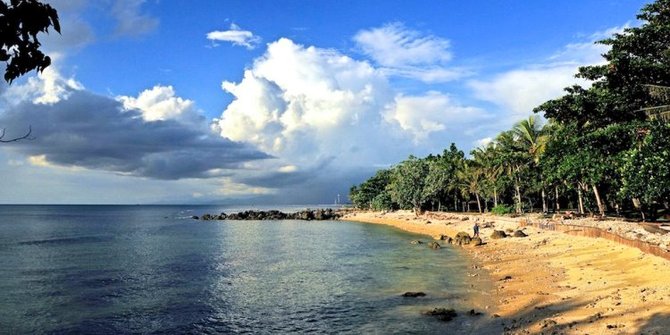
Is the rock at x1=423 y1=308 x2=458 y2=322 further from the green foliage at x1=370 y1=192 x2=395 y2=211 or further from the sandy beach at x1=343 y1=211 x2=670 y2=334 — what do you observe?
the green foliage at x1=370 y1=192 x2=395 y2=211

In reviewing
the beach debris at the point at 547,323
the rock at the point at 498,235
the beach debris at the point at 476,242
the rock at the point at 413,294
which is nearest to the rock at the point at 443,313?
the rock at the point at 413,294

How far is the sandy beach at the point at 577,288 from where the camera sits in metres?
16.2

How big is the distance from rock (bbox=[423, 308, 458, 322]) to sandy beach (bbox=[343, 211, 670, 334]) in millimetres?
1529

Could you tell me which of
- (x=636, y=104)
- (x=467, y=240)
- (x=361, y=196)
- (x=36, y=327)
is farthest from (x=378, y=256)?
(x=361, y=196)

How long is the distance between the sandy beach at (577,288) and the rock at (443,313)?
5.02ft

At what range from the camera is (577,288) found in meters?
22.5

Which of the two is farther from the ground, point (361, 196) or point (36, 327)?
point (361, 196)

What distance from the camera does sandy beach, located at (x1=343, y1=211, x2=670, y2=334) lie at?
16188 millimetres

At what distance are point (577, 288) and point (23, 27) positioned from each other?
24515mm

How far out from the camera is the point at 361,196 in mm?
157125

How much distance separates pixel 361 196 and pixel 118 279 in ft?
412

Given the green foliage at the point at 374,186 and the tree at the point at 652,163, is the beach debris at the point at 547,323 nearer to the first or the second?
the tree at the point at 652,163

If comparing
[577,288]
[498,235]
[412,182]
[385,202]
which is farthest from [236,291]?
[385,202]

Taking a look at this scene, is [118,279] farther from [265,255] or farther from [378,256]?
[378,256]
